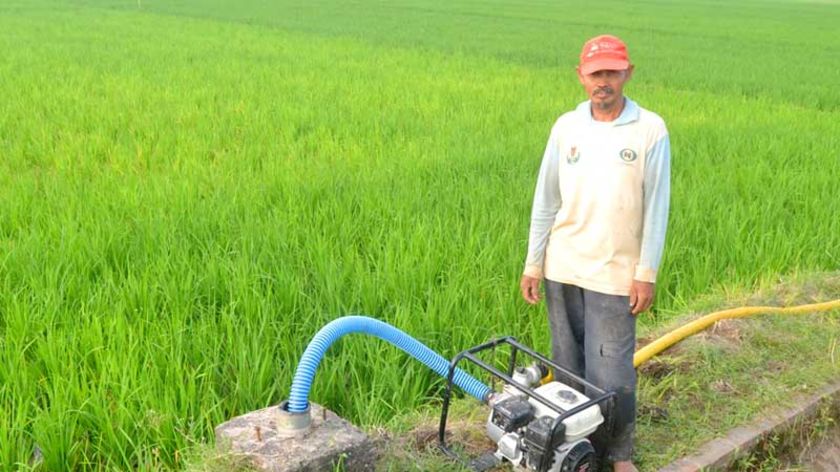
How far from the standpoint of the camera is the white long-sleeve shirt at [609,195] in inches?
84.6

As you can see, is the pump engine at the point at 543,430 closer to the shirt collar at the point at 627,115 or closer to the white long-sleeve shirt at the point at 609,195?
the white long-sleeve shirt at the point at 609,195

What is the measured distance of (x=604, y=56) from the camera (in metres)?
2.10

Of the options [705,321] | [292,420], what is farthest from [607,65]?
[705,321]

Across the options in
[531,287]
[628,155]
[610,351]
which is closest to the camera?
[628,155]

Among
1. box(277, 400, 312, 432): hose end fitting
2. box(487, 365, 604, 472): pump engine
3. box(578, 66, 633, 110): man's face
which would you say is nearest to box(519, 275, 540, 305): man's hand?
box(487, 365, 604, 472): pump engine

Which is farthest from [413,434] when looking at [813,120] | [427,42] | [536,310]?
[427,42]

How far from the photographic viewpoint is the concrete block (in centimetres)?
198

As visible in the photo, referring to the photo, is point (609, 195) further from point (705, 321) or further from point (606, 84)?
point (705, 321)

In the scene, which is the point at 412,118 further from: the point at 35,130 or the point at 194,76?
the point at 194,76

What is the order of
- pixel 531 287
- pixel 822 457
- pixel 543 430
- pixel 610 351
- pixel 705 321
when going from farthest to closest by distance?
pixel 705 321
pixel 822 457
pixel 531 287
pixel 610 351
pixel 543 430

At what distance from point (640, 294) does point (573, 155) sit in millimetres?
436

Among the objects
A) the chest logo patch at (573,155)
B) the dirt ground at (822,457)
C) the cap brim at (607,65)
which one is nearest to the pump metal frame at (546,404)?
the chest logo patch at (573,155)

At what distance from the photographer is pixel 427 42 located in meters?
17.7

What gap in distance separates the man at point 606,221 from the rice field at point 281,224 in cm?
68
